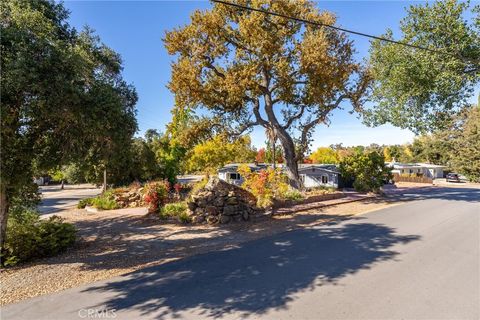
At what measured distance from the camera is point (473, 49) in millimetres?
15641

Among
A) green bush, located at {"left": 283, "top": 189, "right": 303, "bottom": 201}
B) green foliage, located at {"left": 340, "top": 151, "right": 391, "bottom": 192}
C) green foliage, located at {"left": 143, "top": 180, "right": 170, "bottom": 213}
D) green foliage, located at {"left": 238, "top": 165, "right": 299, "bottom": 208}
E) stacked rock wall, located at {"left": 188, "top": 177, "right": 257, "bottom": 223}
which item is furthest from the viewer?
green foliage, located at {"left": 340, "top": 151, "right": 391, "bottom": 192}

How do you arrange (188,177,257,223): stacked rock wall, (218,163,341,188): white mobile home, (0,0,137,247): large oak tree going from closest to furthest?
1. (0,0,137,247): large oak tree
2. (188,177,257,223): stacked rock wall
3. (218,163,341,188): white mobile home

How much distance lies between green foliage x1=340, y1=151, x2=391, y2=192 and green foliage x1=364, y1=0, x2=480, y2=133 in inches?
144

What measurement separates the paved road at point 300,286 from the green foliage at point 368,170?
13910 millimetres

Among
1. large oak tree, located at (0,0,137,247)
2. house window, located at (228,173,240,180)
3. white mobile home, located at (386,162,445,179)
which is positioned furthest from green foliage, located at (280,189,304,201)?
white mobile home, located at (386,162,445,179)

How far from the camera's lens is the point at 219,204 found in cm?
1352

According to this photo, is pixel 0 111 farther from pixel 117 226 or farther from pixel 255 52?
pixel 255 52

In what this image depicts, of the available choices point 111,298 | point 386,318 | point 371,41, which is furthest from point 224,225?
point 371,41

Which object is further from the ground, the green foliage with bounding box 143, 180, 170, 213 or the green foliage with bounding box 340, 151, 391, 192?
the green foliage with bounding box 340, 151, 391, 192

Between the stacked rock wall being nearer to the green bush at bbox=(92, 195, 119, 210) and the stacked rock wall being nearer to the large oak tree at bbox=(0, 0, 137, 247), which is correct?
the large oak tree at bbox=(0, 0, 137, 247)

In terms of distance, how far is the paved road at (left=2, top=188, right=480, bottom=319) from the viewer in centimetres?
504

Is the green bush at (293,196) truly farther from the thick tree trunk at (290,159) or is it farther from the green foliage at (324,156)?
the green foliage at (324,156)

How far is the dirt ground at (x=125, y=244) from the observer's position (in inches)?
266

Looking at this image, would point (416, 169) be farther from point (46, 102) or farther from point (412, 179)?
point (46, 102)
